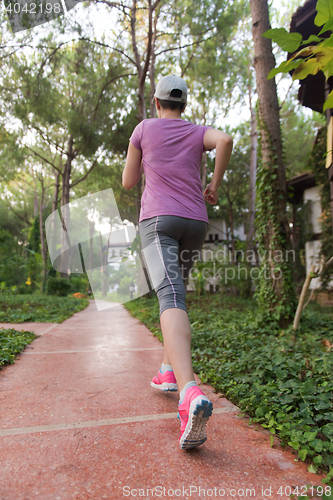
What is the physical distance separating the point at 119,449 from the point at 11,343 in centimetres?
205

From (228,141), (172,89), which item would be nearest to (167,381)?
(228,141)

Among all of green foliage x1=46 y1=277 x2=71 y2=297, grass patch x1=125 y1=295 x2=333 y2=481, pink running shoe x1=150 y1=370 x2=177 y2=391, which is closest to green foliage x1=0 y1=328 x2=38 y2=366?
pink running shoe x1=150 y1=370 x2=177 y2=391

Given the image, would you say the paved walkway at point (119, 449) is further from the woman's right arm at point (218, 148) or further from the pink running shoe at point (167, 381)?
the woman's right arm at point (218, 148)

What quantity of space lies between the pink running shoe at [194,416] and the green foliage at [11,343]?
1714mm

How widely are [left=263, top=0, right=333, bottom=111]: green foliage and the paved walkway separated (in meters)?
1.32

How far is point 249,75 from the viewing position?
13.3m

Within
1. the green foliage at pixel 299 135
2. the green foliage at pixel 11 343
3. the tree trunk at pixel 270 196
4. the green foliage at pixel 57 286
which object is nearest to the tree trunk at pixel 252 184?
the green foliage at pixel 299 135

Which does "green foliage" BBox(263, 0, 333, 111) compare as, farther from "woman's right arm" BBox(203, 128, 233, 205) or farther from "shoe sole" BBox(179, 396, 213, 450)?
"shoe sole" BBox(179, 396, 213, 450)

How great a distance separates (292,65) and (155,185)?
2.54 feet

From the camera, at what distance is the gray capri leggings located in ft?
4.70

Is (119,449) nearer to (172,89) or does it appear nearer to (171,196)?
(171,196)

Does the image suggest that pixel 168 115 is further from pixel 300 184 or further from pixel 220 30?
pixel 300 184

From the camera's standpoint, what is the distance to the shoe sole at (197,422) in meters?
1.10

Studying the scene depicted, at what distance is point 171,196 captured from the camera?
5.15 feet
